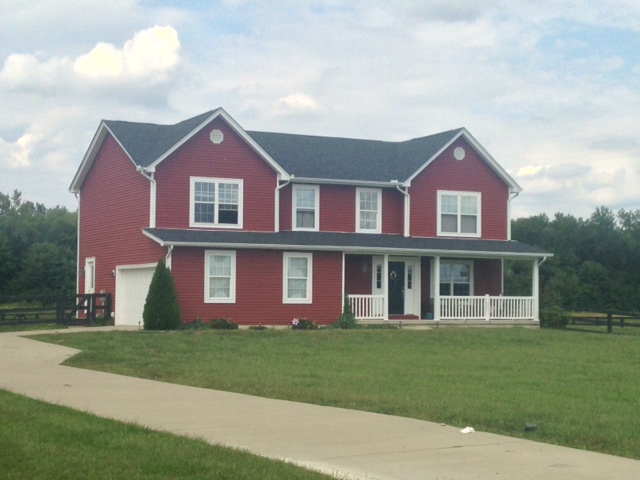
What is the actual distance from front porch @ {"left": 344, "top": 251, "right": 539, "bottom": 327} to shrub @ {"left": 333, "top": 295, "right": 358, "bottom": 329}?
1089 millimetres

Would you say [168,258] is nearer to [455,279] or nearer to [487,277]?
[455,279]

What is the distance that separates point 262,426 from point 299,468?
2.90 meters

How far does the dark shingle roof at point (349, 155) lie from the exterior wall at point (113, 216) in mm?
5545

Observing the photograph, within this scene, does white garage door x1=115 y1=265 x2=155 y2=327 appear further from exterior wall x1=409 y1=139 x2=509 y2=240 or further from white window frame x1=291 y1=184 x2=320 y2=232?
exterior wall x1=409 y1=139 x2=509 y2=240

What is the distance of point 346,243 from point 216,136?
5.86m

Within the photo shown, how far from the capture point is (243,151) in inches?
1364

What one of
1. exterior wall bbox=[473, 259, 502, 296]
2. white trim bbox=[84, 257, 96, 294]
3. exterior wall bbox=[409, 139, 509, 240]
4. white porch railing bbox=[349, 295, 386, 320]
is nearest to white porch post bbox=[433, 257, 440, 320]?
exterior wall bbox=[409, 139, 509, 240]

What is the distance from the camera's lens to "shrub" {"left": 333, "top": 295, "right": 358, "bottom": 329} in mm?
34069

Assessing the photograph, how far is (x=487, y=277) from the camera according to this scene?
39469mm

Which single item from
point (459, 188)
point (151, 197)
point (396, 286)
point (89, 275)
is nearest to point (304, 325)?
point (396, 286)

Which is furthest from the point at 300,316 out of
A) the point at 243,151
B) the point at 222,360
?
the point at 222,360

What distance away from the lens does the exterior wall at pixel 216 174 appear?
111 feet

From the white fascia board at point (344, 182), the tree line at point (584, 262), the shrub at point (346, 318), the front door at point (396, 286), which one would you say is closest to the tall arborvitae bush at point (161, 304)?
the shrub at point (346, 318)

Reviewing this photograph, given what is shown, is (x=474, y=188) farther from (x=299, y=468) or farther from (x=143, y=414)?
(x=299, y=468)
